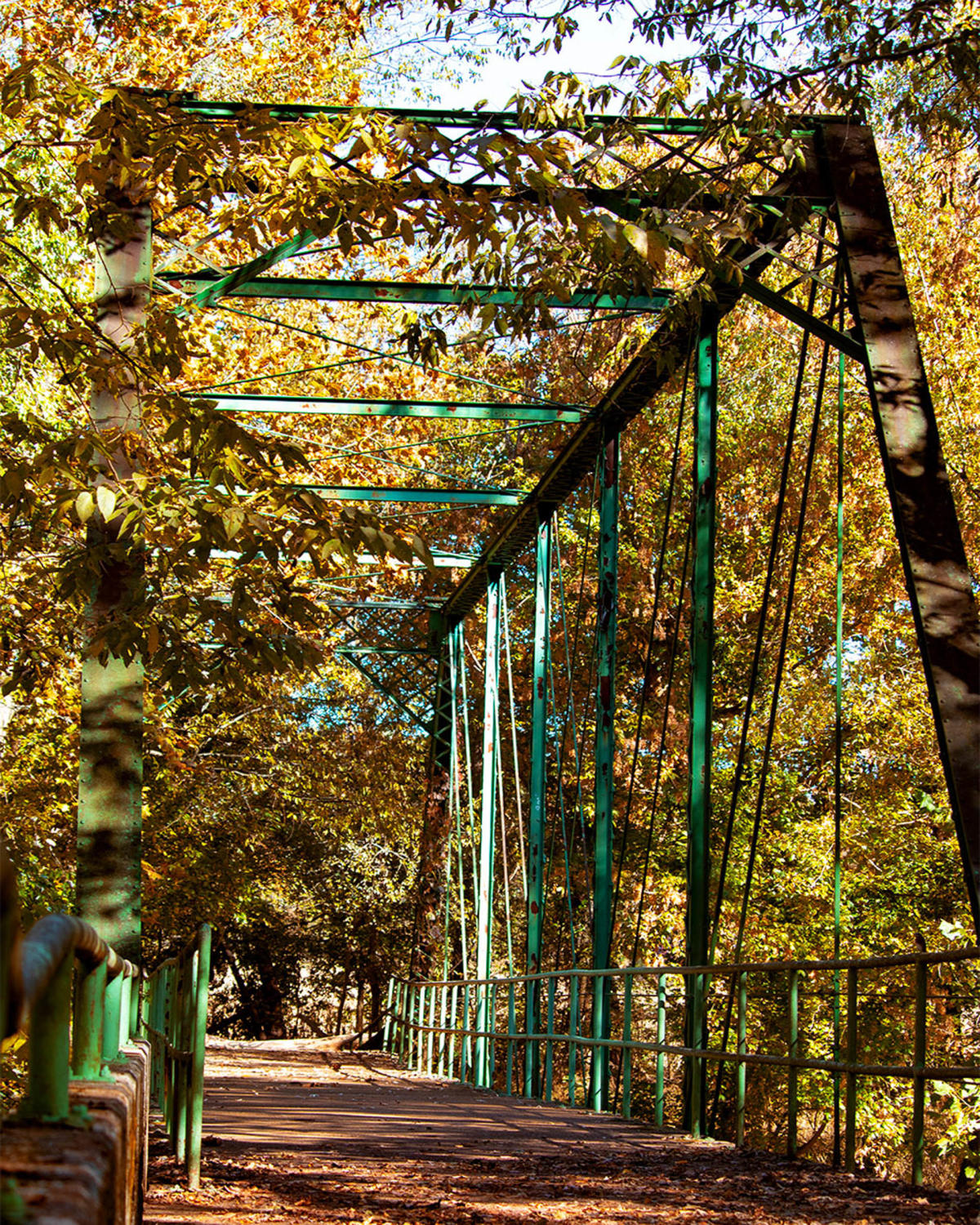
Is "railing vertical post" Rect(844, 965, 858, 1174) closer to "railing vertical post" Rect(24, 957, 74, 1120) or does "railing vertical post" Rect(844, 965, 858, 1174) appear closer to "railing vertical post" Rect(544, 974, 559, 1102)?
"railing vertical post" Rect(24, 957, 74, 1120)

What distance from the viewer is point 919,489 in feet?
16.8

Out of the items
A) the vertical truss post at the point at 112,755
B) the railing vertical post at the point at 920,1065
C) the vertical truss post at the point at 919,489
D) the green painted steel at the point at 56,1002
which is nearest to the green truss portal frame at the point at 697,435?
the vertical truss post at the point at 919,489

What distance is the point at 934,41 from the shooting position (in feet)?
17.5

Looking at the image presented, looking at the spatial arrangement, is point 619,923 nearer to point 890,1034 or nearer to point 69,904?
point 890,1034

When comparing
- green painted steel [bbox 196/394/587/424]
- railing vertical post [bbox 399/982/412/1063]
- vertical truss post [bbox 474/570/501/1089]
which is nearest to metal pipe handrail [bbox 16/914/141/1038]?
green painted steel [bbox 196/394/587/424]

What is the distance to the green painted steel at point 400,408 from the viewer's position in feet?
35.6

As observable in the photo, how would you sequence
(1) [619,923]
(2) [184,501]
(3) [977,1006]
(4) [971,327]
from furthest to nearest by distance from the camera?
(1) [619,923] → (3) [977,1006] → (4) [971,327] → (2) [184,501]

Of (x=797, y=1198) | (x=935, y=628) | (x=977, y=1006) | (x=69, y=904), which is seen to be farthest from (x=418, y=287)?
(x=977, y=1006)

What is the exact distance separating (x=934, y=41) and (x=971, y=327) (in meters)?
11.5

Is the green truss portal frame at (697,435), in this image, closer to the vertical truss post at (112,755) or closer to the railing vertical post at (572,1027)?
the railing vertical post at (572,1027)

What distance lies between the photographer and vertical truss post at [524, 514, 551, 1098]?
503 inches

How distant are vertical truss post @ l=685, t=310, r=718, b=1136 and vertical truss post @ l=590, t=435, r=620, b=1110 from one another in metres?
1.81

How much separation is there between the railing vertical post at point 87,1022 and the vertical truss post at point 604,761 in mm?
7386

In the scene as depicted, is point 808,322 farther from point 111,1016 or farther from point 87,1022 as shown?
point 87,1022
